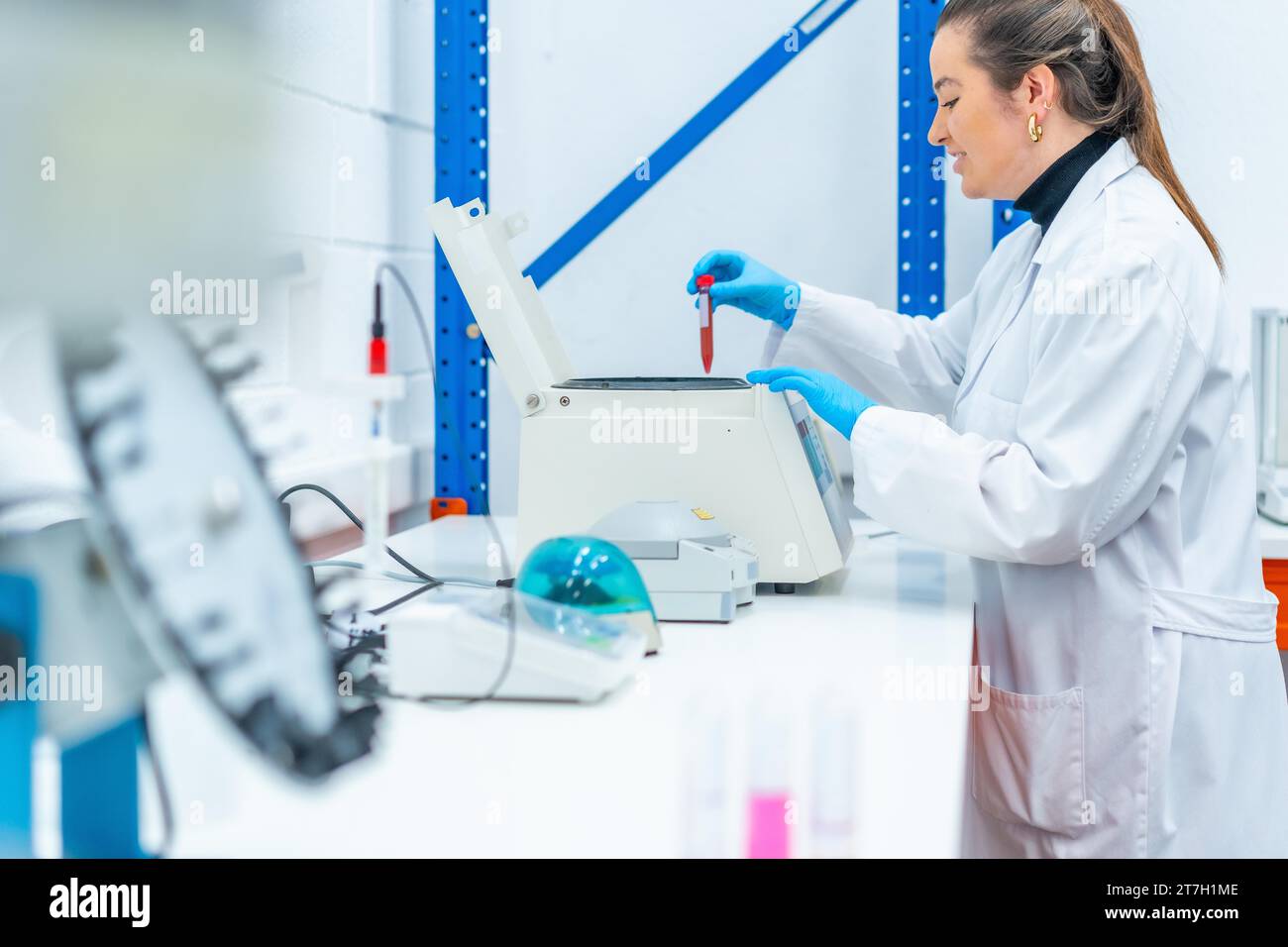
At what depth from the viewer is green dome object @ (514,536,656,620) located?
963 millimetres

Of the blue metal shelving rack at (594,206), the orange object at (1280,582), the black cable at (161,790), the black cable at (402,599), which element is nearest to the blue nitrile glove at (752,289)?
the blue metal shelving rack at (594,206)

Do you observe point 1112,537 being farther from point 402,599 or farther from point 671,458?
point 402,599

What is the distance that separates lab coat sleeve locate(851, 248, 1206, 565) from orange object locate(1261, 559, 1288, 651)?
57cm

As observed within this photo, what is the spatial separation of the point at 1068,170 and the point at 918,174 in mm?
470

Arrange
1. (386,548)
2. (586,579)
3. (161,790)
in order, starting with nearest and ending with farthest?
(161,790), (586,579), (386,548)

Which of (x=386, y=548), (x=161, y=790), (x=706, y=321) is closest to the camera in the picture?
(x=161, y=790)

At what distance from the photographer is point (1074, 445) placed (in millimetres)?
1095

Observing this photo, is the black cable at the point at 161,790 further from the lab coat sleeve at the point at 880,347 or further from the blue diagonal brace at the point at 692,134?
the blue diagonal brace at the point at 692,134

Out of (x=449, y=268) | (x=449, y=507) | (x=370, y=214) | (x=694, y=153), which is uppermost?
(x=694, y=153)

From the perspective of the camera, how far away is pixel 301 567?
1.25ft

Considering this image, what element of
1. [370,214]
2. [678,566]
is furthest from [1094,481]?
[370,214]

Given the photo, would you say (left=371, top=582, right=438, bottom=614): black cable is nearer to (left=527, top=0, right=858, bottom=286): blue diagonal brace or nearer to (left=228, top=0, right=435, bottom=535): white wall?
(left=228, top=0, right=435, bottom=535): white wall
